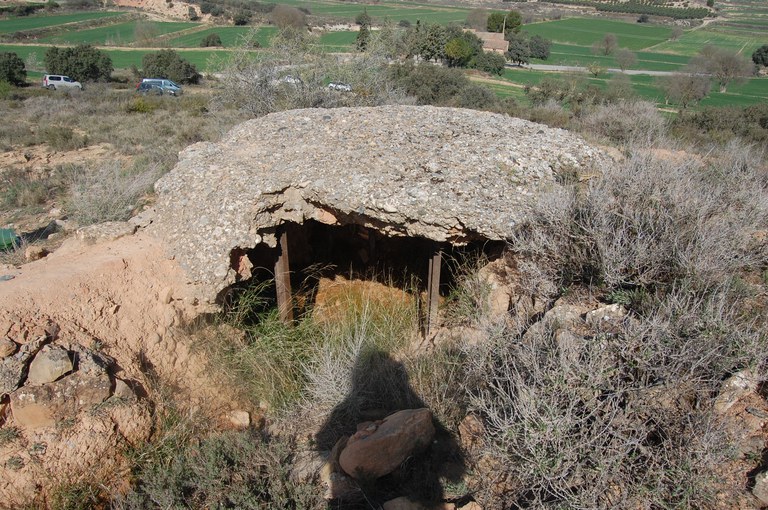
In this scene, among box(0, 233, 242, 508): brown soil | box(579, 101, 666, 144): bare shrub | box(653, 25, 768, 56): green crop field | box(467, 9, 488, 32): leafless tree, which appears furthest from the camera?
box(467, 9, 488, 32): leafless tree

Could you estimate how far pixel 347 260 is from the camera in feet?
27.2

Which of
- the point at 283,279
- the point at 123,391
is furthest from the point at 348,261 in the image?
the point at 123,391

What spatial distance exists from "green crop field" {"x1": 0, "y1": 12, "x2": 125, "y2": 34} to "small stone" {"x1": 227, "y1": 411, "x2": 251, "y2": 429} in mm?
53060

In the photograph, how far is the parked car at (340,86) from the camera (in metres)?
13.1

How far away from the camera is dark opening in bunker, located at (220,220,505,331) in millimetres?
6730

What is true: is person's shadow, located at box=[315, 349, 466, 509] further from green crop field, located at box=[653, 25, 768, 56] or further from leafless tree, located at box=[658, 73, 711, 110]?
green crop field, located at box=[653, 25, 768, 56]

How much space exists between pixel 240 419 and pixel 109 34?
A: 54.8 meters

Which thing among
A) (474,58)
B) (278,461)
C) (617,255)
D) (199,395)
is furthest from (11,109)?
(474,58)

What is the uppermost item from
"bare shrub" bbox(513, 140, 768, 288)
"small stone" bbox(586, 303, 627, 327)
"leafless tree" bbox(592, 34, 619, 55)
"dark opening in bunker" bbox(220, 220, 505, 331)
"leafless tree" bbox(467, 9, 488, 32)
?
"leafless tree" bbox(467, 9, 488, 32)

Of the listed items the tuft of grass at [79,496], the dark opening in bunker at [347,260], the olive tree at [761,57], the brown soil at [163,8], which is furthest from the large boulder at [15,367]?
the brown soil at [163,8]

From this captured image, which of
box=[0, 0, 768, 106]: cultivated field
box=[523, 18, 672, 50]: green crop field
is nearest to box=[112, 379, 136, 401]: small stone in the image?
box=[0, 0, 768, 106]: cultivated field

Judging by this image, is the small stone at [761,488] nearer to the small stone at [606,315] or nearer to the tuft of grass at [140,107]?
the small stone at [606,315]

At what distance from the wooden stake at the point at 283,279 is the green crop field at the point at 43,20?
5170cm

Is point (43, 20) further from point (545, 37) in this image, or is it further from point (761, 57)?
Result: point (761, 57)
